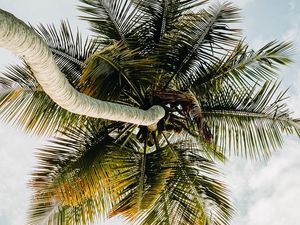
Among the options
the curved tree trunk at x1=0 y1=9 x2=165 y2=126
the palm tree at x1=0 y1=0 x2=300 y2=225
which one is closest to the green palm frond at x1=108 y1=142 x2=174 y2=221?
the palm tree at x1=0 y1=0 x2=300 y2=225

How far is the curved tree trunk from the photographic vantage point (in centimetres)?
384

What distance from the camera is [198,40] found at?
899 cm

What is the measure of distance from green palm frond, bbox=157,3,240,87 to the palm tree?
0.06ft

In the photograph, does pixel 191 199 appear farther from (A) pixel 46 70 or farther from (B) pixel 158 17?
(A) pixel 46 70

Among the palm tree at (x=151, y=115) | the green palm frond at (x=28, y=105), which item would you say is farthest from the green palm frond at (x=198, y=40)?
the green palm frond at (x=28, y=105)

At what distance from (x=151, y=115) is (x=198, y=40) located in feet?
6.91

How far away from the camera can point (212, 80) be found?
8992mm

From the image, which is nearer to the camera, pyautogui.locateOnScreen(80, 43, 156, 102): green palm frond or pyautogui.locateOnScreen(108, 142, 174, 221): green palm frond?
pyautogui.locateOnScreen(80, 43, 156, 102): green palm frond

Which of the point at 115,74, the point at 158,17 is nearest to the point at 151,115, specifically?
the point at 115,74

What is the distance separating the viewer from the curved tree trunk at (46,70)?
3.84 m

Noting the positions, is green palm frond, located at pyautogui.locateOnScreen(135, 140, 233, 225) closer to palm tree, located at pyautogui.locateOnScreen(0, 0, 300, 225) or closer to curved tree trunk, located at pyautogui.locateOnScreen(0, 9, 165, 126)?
palm tree, located at pyautogui.locateOnScreen(0, 0, 300, 225)

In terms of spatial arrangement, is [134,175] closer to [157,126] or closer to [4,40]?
[157,126]

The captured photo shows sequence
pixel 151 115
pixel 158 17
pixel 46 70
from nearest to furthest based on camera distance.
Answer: pixel 46 70 → pixel 151 115 → pixel 158 17

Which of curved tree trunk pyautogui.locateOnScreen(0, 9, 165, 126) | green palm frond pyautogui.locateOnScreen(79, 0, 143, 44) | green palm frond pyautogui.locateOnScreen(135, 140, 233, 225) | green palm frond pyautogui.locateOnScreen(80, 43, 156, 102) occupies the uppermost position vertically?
green palm frond pyautogui.locateOnScreen(79, 0, 143, 44)
